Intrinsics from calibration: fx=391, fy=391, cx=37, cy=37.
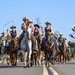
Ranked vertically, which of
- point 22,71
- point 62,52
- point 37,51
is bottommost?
point 22,71

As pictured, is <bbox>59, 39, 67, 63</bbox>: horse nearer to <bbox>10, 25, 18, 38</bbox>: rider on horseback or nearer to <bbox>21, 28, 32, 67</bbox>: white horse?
<bbox>10, 25, 18, 38</bbox>: rider on horseback

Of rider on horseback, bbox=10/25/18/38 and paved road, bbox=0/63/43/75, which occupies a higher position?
rider on horseback, bbox=10/25/18/38

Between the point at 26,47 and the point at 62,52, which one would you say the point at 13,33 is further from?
the point at 62,52

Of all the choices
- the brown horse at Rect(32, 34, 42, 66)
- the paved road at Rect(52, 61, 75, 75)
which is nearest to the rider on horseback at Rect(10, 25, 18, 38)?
the brown horse at Rect(32, 34, 42, 66)

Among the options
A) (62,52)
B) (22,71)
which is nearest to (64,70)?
(22,71)

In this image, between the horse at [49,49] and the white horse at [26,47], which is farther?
the horse at [49,49]

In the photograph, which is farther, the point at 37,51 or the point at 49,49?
the point at 37,51

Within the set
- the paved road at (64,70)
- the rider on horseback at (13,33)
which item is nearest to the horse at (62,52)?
the rider on horseback at (13,33)

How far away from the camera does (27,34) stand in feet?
66.6

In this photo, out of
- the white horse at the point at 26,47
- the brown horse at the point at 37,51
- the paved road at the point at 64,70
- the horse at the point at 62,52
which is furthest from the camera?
the horse at the point at 62,52

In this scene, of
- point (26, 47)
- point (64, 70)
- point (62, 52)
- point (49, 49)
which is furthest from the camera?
point (62, 52)

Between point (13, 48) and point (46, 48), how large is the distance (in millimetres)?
3307

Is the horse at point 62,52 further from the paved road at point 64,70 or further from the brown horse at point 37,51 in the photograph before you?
the paved road at point 64,70

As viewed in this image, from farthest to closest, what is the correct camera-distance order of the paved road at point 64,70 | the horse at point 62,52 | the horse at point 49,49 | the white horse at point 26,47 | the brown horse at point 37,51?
the horse at point 62,52
the brown horse at point 37,51
the horse at point 49,49
the white horse at point 26,47
the paved road at point 64,70
